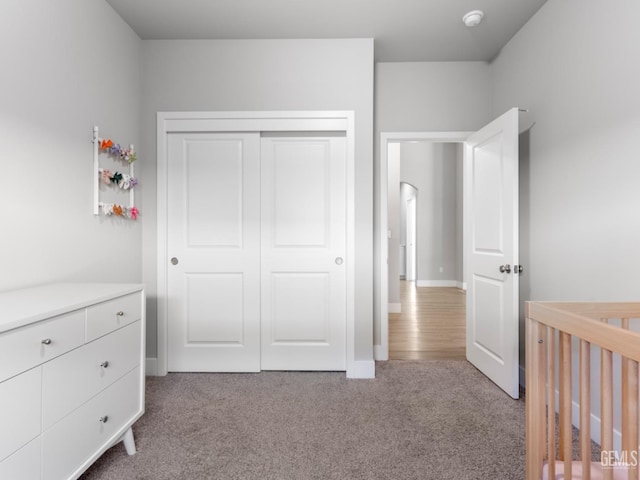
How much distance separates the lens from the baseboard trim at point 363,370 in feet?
8.24

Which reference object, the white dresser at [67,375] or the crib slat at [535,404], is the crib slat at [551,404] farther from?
the white dresser at [67,375]

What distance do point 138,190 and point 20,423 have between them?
71.0 inches

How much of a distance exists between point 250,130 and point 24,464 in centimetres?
218

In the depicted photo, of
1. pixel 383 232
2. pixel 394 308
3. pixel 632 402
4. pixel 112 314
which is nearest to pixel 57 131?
pixel 112 314

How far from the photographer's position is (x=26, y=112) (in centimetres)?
156

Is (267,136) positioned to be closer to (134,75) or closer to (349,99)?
(349,99)

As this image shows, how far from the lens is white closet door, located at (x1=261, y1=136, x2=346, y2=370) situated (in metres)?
2.60

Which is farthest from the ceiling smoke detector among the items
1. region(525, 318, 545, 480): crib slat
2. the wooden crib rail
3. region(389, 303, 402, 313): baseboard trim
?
region(389, 303, 402, 313): baseboard trim

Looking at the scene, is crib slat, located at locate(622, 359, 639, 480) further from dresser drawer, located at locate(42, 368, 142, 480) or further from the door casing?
the door casing

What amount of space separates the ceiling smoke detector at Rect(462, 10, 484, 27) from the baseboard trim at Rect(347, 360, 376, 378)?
2461 millimetres

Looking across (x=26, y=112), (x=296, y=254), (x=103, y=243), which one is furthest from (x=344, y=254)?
(x=26, y=112)

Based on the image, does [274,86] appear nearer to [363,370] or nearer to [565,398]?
[363,370]

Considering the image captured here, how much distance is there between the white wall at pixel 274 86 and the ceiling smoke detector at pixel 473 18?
0.65m

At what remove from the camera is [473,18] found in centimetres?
224
